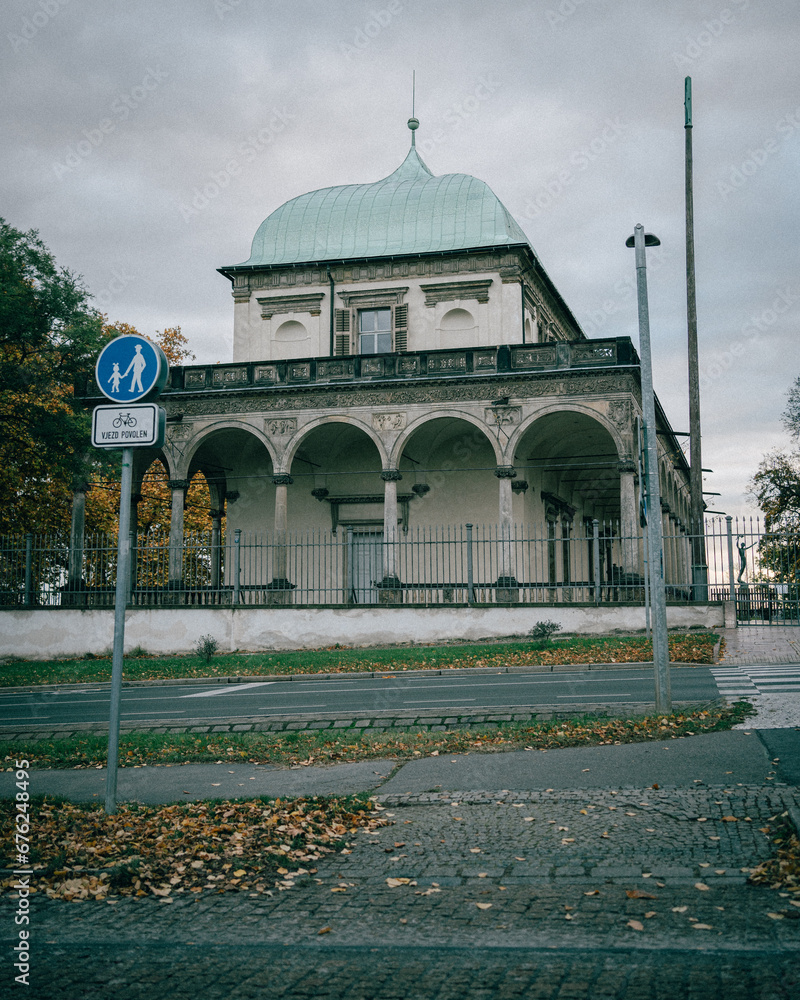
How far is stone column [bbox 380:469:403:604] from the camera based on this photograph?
2745 centimetres

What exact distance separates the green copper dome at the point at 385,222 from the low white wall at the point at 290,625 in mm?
14240

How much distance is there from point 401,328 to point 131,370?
27.9 metres

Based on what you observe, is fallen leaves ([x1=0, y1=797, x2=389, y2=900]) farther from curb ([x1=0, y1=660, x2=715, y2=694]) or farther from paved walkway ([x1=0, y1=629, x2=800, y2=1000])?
curb ([x1=0, y1=660, x2=715, y2=694])

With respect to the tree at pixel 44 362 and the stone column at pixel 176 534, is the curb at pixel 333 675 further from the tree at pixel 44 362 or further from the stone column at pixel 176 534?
the tree at pixel 44 362

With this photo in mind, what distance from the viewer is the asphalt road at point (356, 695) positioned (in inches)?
465

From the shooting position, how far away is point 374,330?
34.7 m

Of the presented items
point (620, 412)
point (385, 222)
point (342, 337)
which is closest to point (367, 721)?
point (620, 412)

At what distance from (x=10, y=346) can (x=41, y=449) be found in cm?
323

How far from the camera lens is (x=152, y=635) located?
25.8 metres

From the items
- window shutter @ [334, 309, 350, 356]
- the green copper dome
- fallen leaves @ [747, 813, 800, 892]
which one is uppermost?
the green copper dome

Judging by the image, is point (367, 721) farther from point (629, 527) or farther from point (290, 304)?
point (290, 304)

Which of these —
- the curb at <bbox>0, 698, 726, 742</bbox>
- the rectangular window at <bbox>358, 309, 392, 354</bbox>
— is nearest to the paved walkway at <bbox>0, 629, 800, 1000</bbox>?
the curb at <bbox>0, 698, 726, 742</bbox>

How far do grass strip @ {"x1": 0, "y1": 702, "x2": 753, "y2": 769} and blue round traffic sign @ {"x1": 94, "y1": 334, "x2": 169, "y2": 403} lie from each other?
3519mm

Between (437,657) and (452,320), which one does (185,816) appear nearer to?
(437,657)
